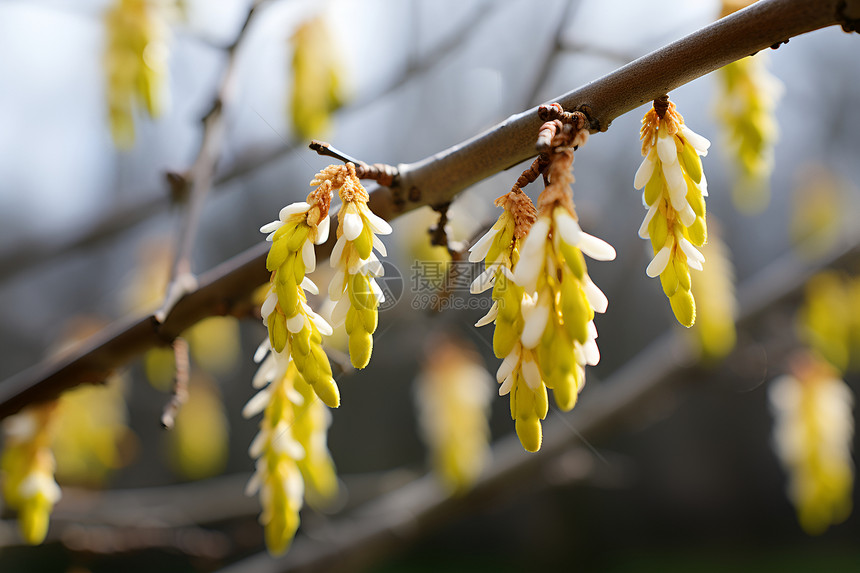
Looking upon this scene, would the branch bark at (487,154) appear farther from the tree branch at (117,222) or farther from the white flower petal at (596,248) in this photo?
the tree branch at (117,222)

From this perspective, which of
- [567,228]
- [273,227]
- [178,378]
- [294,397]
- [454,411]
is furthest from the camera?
[454,411]

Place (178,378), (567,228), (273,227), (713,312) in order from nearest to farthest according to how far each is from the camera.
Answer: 1. (567,228)
2. (273,227)
3. (178,378)
4. (713,312)

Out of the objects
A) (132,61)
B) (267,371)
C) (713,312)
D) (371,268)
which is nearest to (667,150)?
(371,268)

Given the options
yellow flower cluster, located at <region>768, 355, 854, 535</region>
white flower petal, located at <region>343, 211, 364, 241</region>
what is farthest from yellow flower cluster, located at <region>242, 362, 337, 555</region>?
yellow flower cluster, located at <region>768, 355, 854, 535</region>

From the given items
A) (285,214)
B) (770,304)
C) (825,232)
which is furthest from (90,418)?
(825,232)

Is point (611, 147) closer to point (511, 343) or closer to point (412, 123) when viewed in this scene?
point (412, 123)

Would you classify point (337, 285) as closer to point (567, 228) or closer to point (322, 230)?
point (322, 230)

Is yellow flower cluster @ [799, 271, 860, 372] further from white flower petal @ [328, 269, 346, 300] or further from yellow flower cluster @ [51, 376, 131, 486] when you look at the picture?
yellow flower cluster @ [51, 376, 131, 486]
